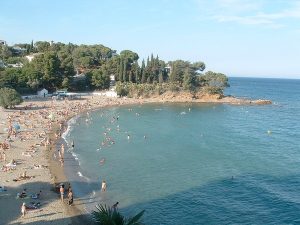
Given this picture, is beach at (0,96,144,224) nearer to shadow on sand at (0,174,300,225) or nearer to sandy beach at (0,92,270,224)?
sandy beach at (0,92,270,224)

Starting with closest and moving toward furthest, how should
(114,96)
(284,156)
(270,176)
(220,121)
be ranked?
(270,176) → (284,156) → (220,121) → (114,96)

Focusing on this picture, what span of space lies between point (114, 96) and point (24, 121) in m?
38.3

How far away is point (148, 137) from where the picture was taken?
51.5 metres

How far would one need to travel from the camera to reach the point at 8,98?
61406 millimetres

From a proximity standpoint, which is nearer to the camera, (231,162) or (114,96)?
(231,162)

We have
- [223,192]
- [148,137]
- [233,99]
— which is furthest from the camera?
[233,99]

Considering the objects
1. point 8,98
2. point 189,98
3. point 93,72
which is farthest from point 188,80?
point 8,98

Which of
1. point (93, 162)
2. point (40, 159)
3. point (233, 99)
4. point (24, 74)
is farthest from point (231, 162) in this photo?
point (233, 99)

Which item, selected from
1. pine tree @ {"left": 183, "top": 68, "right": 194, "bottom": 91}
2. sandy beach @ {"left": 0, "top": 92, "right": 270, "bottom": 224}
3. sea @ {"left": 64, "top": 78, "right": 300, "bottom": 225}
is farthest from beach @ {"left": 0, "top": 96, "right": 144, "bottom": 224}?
pine tree @ {"left": 183, "top": 68, "right": 194, "bottom": 91}

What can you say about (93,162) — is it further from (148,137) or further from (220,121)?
(220,121)

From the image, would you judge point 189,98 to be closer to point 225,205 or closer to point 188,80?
point 188,80

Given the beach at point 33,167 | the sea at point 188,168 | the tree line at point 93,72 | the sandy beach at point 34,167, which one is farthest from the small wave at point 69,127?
the tree line at point 93,72

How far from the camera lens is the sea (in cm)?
2639

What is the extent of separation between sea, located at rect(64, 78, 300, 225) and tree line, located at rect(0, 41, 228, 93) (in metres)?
20.4
